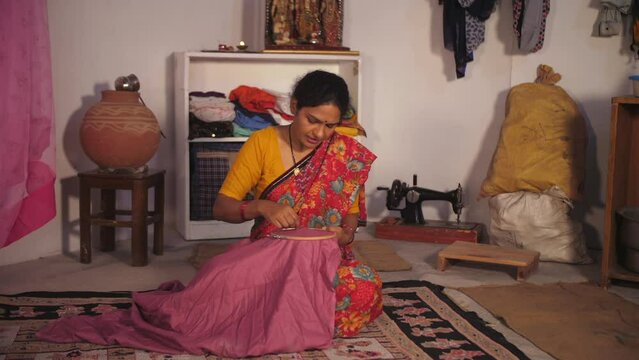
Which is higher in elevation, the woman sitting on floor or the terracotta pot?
the terracotta pot

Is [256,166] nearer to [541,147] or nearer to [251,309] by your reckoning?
[251,309]

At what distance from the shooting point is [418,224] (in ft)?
15.9

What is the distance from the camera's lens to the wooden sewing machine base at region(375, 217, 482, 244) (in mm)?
4707

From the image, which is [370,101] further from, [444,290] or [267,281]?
[267,281]

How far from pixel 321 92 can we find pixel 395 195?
2.17 m

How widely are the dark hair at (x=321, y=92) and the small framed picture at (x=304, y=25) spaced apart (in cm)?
192

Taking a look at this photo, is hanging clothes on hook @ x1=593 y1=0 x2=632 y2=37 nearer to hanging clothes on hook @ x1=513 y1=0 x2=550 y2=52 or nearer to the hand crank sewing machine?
hanging clothes on hook @ x1=513 y1=0 x2=550 y2=52

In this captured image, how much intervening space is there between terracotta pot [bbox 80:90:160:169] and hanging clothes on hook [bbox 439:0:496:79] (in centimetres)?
206

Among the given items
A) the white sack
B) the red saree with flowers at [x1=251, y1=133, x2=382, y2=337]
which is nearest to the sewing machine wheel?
the white sack

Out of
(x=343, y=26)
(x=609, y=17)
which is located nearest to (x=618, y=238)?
(x=609, y=17)

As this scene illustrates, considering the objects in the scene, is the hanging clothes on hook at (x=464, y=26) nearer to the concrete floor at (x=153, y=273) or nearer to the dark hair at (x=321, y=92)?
the concrete floor at (x=153, y=273)

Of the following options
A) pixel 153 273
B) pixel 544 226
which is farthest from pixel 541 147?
pixel 153 273

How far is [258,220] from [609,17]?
2682 mm

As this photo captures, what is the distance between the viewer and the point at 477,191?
517 centimetres
